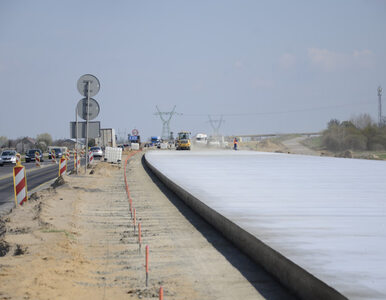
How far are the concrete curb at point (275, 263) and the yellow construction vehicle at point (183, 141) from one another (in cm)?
6952

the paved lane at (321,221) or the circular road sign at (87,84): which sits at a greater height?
the circular road sign at (87,84)

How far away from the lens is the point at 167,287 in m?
7.08

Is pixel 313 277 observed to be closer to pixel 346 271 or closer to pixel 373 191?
pixel 346 271

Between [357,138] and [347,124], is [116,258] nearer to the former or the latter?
[357,138]

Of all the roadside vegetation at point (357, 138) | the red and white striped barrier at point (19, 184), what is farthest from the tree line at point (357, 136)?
the red and white striped barrier at point (19, 184)

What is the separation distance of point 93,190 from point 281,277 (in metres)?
14.7

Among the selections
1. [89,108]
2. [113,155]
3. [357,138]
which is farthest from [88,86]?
[357,138]

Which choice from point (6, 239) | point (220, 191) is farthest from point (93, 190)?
point (6, 239)

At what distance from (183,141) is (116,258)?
73686 mm

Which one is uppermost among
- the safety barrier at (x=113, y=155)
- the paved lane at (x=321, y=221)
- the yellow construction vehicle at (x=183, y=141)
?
the yellow construction vehicle at (x=183, y=141)

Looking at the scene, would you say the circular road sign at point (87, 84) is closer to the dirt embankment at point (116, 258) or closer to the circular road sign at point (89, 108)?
the circular road sign at point (89, 108)

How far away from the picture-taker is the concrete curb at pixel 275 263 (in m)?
6.18

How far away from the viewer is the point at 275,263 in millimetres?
7723

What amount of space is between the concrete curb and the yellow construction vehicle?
228 feet
